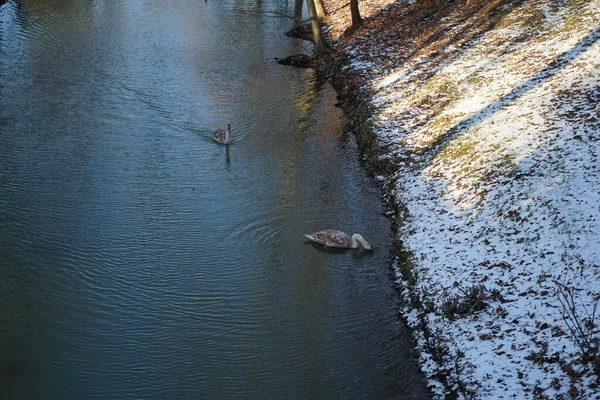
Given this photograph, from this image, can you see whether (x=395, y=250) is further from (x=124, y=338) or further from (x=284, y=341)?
(x=124, y=338)

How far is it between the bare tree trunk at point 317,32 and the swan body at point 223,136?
11990mm

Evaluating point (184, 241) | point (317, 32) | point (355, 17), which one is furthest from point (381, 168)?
point (355, 17)

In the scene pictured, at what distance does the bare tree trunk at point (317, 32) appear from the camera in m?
32.8

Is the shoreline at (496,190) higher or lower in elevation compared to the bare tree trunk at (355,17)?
lower

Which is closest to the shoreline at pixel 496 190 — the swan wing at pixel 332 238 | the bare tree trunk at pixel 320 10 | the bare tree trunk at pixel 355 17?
the swan wing at pixel 332 238

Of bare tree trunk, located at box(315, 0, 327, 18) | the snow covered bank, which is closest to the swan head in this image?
the snow covered bank

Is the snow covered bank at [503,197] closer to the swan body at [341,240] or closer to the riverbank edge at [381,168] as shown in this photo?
the riverbank edge at [381,168]

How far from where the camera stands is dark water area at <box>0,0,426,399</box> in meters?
12.1

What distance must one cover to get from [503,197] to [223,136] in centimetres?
1034

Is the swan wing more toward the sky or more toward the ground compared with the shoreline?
more toward the ground

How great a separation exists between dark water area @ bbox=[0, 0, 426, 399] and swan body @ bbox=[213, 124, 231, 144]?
25cm

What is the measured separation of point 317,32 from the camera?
108 ft

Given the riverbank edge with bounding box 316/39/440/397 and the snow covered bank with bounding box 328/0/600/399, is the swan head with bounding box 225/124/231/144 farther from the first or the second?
the snow covered bank with bounding box 328/0/600/399

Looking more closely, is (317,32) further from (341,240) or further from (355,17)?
(341,240)
